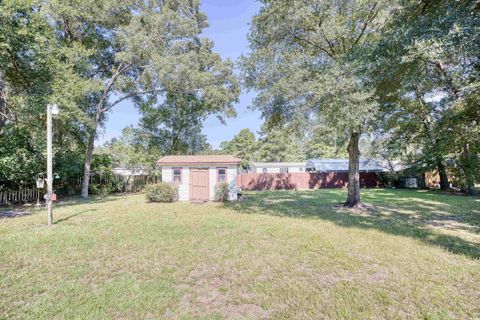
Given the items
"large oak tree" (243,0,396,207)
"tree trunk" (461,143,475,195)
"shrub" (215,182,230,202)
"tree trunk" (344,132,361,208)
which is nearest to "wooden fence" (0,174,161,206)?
"shrub" (215,182,230,202)

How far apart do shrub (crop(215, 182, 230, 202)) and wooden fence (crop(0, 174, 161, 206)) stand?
29.5 ft

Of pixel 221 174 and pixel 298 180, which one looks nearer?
pixel 221 174

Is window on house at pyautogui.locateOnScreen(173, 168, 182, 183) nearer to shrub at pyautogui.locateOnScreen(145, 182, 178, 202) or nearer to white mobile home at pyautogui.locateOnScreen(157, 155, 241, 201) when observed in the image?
white mobile home at pyautogui.locateOnScreen(157, 155, 241, 201)

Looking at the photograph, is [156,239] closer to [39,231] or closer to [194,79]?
[39,231]

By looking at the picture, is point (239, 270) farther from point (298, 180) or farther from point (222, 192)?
point (298, 180)

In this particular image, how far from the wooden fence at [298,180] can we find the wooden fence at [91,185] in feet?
28.2

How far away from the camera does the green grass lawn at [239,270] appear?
9.73 feet

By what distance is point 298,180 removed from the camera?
76.7 ft

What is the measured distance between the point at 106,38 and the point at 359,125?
54.7ft

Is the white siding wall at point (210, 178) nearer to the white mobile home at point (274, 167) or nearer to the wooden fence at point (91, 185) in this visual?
the wooden fence at point (91, 185)

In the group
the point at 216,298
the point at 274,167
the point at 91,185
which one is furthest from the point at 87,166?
the point at 274,167

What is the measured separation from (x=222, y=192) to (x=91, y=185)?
32.1ft

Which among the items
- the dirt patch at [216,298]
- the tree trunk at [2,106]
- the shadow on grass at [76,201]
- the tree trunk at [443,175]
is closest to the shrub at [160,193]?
the shadow on grass at [76,201]

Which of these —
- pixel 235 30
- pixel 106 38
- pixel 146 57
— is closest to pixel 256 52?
pixel 235 30
